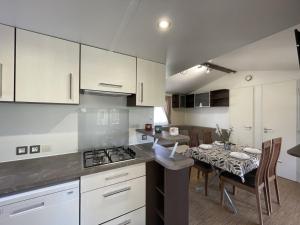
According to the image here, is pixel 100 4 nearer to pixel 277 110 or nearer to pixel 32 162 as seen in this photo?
pixel 32 162

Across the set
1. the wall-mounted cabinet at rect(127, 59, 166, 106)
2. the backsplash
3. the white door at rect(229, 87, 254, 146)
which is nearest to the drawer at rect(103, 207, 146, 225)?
the backsplash

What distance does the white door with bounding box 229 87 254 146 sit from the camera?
148 inches

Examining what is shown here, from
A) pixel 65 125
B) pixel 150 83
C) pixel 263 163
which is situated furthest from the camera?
pixel 150 83

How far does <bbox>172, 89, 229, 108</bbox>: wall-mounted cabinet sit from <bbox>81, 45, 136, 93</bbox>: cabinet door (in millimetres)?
3456

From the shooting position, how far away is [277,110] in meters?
3.27

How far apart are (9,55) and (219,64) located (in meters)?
3.66

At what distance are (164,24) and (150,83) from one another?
85 cm

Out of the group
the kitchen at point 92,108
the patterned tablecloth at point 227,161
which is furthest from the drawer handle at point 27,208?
the patterned tablecloth at point 227,161

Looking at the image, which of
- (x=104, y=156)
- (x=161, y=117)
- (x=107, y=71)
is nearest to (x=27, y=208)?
(x=104, y=156)

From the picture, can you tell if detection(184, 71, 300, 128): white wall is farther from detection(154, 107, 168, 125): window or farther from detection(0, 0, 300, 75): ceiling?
detection(0, 0, 300, 75): ceiling

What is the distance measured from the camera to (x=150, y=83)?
80.2 inches

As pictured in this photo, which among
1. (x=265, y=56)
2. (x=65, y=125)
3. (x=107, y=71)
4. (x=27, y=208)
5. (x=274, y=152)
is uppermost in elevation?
(x=265, y=56)

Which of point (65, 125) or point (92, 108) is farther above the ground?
point (92, 108)

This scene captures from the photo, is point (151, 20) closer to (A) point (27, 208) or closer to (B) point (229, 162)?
(A) point (27, 208)
